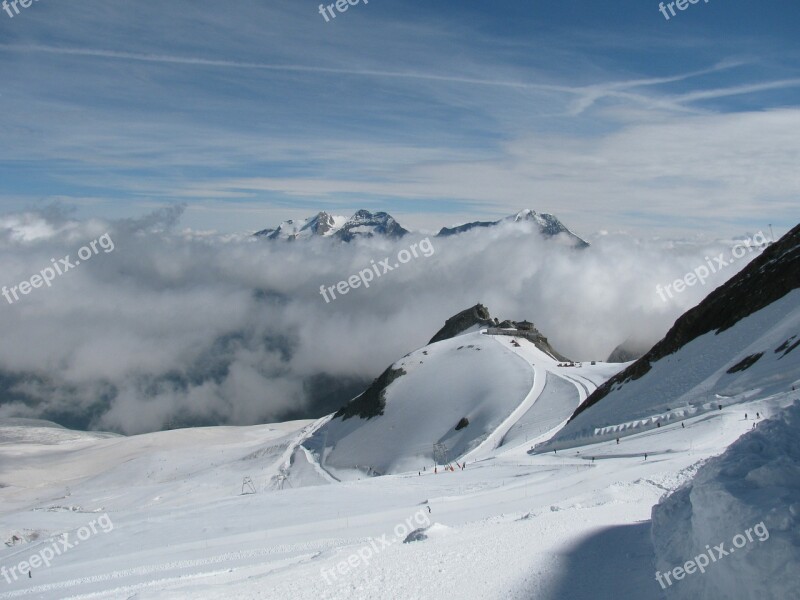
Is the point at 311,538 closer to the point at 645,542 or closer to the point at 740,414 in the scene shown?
the point at 645,542

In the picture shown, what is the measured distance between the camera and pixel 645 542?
43.1 feet

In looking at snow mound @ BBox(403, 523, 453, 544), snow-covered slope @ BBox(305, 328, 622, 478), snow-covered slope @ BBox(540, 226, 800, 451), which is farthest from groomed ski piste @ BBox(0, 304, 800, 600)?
snow-covered slope @ BBox(305, 328, 622, 478)

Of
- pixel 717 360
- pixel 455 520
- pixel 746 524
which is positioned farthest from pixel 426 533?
pixel 717 360

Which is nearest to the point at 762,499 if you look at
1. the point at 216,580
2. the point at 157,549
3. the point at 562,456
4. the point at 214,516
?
the point at 216,580

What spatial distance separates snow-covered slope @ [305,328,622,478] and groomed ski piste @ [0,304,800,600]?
371mm

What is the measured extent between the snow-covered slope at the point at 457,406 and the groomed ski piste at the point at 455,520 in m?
0.37

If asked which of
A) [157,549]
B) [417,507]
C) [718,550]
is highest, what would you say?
[718,550]

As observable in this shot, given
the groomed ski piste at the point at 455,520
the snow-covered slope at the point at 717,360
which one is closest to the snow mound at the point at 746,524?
the groomed ski piste at the point at 455,520

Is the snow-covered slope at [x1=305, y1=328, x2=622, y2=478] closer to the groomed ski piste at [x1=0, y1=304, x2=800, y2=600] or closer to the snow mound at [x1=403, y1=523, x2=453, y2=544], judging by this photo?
the groomed ski piste at [x1=0, y1=304, x2=800, y2=600]

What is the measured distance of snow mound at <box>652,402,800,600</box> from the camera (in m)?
7.94

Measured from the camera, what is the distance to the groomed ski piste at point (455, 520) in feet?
41.7

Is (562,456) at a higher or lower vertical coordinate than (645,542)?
lower

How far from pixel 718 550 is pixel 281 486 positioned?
60168 mm

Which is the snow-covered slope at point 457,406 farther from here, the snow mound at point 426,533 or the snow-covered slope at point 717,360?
the snow mound at point 426,533
